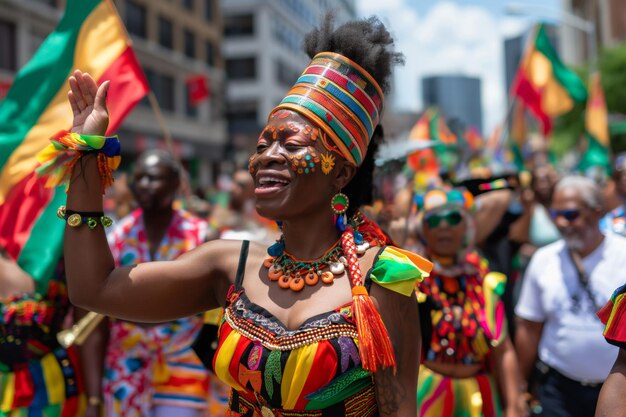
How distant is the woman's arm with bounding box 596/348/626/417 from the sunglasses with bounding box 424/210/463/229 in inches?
74.6

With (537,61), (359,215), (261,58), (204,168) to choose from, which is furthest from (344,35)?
(261,58)

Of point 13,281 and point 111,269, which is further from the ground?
point 111,269

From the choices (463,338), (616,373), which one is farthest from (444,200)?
(616,373)

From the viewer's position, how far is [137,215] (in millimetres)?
5055

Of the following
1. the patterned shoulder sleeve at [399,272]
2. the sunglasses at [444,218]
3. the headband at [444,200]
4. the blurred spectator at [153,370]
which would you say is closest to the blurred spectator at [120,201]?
the blurred spectator at [153,370]

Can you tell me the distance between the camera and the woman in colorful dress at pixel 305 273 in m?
2.29

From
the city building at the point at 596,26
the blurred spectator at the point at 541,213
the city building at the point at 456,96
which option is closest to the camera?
the blurred spectator at the point at 541,213

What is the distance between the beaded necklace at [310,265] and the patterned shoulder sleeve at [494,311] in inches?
60.4

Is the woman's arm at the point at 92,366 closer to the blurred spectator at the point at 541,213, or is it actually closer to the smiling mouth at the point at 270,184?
the smiling mouth at the point at 270,184

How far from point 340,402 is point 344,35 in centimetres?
125

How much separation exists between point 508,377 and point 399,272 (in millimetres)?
1855

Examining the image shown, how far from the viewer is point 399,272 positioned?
235cm

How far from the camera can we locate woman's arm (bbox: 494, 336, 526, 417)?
151 inches

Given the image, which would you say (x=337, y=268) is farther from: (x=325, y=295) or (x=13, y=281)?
(x=13, y=281)
